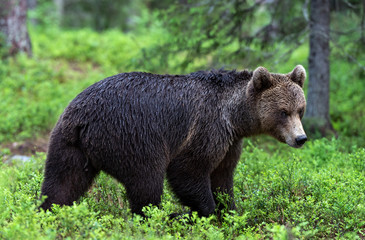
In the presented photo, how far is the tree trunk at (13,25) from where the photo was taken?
11.9m

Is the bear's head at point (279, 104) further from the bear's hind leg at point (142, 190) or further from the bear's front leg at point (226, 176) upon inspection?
the bear's hind leg at point (142, 190)

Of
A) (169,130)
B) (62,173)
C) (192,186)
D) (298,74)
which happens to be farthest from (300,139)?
(62,173)

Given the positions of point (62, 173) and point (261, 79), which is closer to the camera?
point (62, 173)

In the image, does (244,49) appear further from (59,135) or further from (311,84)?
(59,135)

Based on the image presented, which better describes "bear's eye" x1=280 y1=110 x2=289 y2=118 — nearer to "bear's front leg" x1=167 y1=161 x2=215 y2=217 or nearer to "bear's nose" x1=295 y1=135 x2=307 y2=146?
"bear's nose" x1=295 y1=135 x2=307 y2=146

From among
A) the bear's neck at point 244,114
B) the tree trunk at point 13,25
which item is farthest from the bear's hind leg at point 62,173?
the tree trunk at point 13,25

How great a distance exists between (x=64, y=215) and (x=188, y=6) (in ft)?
18.9

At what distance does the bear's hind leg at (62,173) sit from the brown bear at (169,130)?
0.04ft

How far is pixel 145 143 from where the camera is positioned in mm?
4941

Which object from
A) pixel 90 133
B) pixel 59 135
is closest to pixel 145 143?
pixel 90 133

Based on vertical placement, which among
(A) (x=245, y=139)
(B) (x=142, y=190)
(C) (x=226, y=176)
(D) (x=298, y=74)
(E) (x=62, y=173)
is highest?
(D) (x=298, y=74)

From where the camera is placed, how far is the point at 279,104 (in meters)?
5.14

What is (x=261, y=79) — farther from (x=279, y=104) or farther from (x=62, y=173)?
(x=62, y=173)

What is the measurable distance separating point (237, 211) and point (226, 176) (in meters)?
0.47
